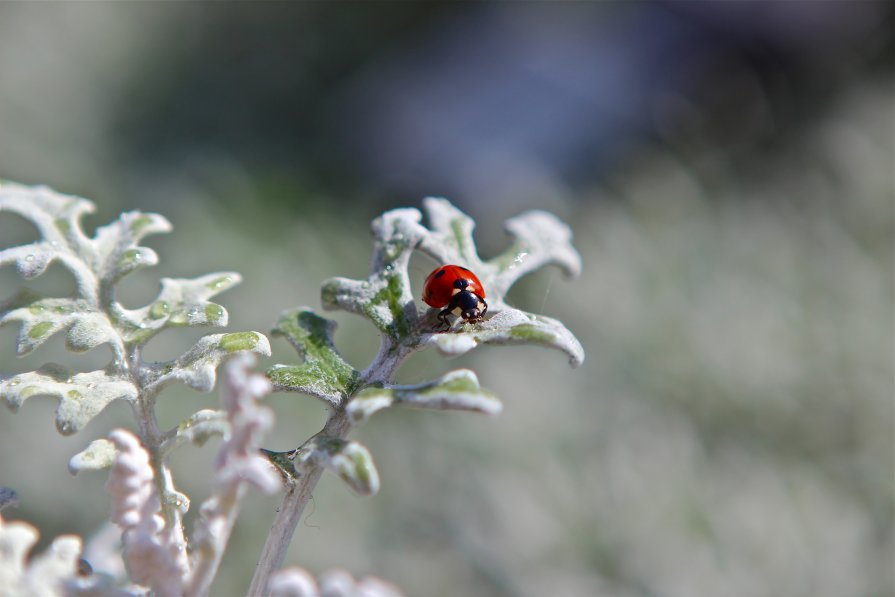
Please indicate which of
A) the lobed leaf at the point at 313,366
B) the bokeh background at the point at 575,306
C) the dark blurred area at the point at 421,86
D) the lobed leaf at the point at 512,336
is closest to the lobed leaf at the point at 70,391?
the lobed leaf at the point at 313,366

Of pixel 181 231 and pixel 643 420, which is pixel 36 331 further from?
pixel 181 231

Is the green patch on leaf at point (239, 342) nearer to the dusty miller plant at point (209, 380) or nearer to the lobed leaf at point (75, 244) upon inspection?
the dusty miller plant at point (209, 380)

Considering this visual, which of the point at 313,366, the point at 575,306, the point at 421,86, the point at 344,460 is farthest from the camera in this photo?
the point at 421,86

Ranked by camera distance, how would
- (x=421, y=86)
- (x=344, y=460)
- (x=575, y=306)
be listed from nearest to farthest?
(x=344, y=460), (x=575, y=306), (x=421, y=86)

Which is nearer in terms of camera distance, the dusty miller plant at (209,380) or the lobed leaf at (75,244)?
the dusty miller plant at (209,380)

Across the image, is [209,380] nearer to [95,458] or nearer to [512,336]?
[95,458]

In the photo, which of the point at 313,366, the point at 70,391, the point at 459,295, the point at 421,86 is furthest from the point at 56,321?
the point at 421,86
